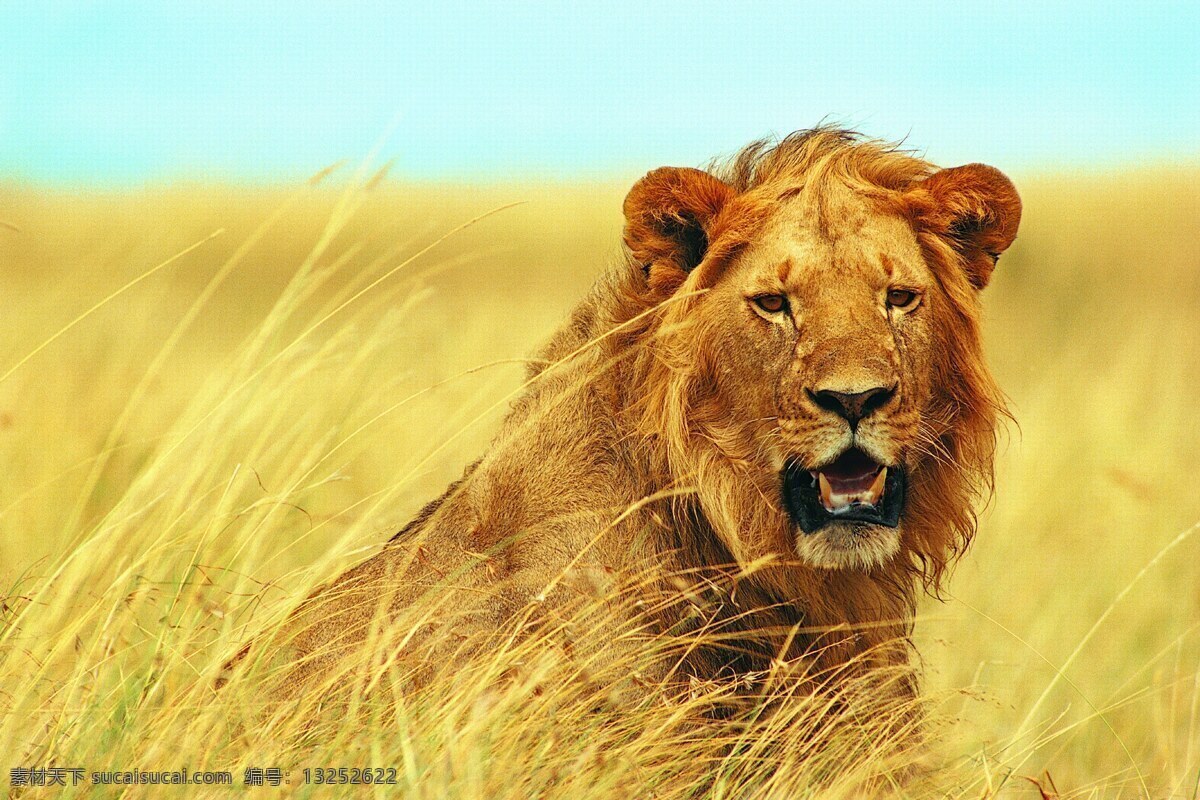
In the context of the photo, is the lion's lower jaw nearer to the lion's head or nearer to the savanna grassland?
the lion's head

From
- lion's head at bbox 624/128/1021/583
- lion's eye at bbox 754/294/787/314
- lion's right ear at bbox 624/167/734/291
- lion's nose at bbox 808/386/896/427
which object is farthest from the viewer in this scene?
lion's right ear at bbox 624/167/734/291

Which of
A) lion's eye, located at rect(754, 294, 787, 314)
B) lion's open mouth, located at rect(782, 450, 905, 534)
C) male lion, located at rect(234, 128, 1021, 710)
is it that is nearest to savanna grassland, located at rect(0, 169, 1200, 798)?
male lion, located at rect(234, 128, 1021, 710)

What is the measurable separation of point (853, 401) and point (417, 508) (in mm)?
3309

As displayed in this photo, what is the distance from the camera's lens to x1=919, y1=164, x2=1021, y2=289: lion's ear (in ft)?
13.5

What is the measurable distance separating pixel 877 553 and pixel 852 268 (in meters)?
0.82

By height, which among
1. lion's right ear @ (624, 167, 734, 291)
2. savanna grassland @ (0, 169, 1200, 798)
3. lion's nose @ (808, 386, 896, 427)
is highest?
lion's right ear @ (624, 167, 734, 291)

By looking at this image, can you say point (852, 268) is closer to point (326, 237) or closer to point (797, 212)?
point (797, 212)

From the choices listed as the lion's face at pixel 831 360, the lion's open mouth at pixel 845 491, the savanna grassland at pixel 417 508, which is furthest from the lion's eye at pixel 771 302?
the savanna grassland at pixel 417 508

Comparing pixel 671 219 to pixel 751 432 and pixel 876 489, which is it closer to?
pixel 751 432

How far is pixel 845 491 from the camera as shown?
3809 millimetres

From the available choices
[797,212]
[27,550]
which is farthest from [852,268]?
[27,550]

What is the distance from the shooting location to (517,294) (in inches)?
766

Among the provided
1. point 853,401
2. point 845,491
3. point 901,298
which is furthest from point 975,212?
point 845,491

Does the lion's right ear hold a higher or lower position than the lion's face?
higher
